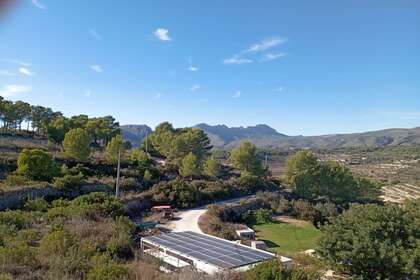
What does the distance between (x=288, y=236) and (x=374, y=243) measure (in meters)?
10.2

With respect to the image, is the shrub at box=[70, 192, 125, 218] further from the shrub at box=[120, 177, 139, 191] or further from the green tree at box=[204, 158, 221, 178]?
the green tree at box=[204, 158, 221, 178]

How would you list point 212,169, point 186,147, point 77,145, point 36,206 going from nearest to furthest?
point 36,206 < point 77,145 < point 212,169 < point 186,147

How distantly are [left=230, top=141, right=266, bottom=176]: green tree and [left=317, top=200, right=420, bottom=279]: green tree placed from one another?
26.8 m

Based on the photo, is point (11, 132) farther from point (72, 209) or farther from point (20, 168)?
point (72, 209)

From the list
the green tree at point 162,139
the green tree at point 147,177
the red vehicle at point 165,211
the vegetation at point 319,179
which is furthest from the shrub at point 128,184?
the vegetation at point 319,179

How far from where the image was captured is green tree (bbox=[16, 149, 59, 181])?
26391mm

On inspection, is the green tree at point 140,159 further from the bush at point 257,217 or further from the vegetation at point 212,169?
the bush at point 257,217

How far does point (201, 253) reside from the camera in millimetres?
13133

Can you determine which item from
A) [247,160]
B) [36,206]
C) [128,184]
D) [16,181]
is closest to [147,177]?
[128,184]

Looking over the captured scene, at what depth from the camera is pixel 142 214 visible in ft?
83.0

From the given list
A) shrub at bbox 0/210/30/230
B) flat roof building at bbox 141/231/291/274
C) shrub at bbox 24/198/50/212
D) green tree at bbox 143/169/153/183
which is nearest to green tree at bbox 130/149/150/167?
green tree at bbox 143/169/153/183

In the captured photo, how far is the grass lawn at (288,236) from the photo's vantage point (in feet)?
66.3

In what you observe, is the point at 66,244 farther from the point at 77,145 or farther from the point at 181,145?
the point at 181,145

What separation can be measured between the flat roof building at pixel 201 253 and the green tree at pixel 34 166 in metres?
14.9
